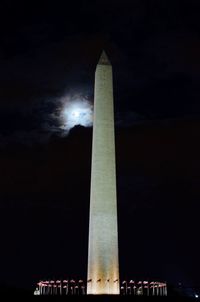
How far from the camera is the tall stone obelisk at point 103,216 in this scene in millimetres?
60156

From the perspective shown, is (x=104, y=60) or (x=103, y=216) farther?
(x=104, y=60)

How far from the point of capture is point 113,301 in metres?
49.3

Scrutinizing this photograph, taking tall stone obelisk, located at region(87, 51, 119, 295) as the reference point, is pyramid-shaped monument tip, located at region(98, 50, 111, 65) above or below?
above

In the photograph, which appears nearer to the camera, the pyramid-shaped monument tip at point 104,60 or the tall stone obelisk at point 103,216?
the tall stone obelisk at point 103,216

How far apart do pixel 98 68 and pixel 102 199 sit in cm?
1313

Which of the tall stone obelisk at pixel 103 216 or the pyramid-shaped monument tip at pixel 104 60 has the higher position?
the pyramid-shaped monument tip at pixel 104 60

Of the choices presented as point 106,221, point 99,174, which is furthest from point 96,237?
point 99,174

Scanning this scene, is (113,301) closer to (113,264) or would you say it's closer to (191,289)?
(113,264)

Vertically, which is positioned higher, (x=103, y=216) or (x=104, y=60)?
(x=104, y=60)

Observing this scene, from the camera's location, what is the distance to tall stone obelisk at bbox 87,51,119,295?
197 ft

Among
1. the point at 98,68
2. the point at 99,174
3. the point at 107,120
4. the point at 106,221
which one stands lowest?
the point at 106,221

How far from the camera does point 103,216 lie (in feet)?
198

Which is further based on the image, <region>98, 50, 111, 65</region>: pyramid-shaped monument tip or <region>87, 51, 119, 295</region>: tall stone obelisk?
<region>98, 50, 111, 65</region>: pyramid-shaped monument tip

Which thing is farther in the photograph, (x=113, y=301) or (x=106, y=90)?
(x=106, y=90)
